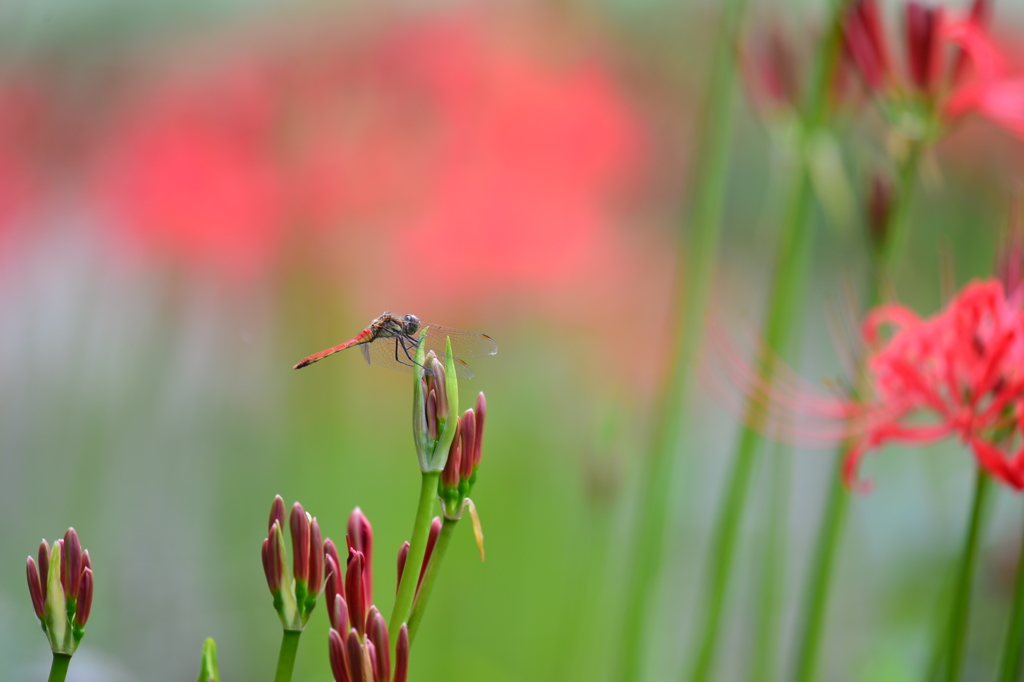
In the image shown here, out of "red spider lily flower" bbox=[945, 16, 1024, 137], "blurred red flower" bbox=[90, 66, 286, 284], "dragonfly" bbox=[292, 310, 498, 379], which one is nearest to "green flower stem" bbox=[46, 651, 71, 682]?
"dragonfly" bbox=[292, 310, 498, 379]

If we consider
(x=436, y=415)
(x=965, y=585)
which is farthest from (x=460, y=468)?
(x=965, y=585)

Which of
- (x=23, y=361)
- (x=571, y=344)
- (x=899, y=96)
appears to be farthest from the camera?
(x=571, y=344)

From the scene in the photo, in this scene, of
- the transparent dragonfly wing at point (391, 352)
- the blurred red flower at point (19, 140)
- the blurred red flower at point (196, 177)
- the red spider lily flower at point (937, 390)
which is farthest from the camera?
the blurred red flower at point (196, 177)

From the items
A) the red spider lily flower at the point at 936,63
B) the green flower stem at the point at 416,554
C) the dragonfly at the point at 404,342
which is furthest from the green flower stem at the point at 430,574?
the red spider lily flower at the point at 936,63

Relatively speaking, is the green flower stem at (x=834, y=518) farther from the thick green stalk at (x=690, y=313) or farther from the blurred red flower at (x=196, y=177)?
the blurred red flower at (x=196, y=177)

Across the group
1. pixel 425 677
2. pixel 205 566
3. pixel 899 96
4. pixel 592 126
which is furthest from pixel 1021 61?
pixel 205 566

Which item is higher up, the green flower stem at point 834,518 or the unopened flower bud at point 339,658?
the green flower stem at point 834,518

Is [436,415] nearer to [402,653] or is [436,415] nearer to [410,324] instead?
[402,653]

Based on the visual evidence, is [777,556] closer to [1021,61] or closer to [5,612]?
[5,612]
